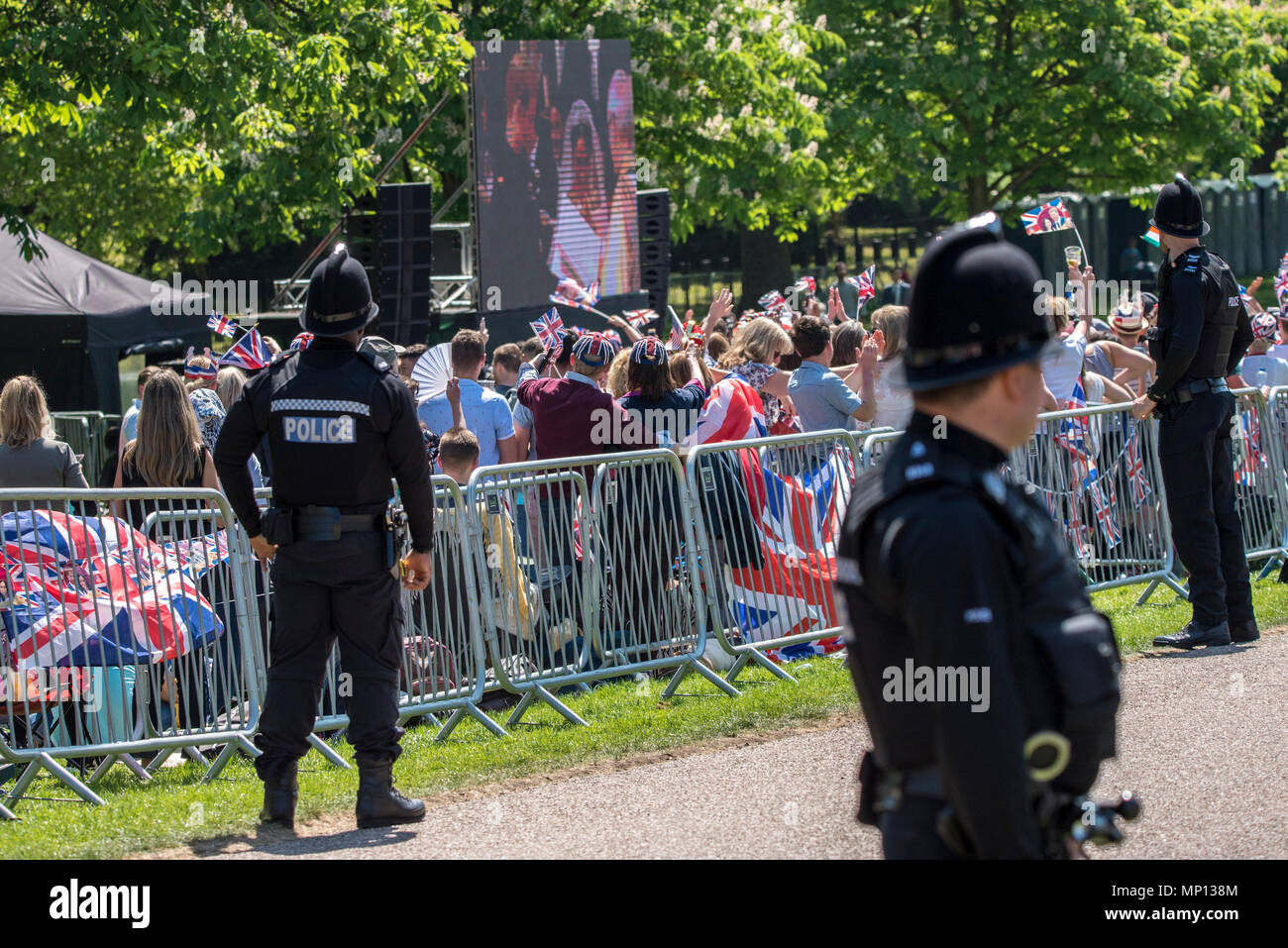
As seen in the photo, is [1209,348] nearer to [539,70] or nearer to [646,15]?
[539,70]

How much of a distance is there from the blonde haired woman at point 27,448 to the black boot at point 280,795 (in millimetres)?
3533

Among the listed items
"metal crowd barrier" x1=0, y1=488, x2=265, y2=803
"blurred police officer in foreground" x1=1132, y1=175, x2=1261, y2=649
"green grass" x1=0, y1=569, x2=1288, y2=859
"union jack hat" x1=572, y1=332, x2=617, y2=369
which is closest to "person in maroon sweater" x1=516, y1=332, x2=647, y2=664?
"union jack hat" x1=572, y1=332, x2=617, y2=369

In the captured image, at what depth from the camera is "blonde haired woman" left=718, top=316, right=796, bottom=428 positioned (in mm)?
9844

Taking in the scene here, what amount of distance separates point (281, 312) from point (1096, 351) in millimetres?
12724

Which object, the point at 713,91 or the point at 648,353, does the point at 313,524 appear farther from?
the point at 713,91

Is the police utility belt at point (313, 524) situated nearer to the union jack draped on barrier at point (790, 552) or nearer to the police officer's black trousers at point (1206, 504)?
the union jack draped on barrier at point (790, 552)

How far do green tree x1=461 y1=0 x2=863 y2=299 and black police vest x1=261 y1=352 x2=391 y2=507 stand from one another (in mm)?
17776

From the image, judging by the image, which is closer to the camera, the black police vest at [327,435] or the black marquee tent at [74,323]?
the black police vest at [327,435]

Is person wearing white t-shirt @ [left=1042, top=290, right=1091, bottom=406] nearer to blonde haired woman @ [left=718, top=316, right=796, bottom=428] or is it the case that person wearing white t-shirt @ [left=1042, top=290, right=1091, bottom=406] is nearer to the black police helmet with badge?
blonde haired woman @ [left=718, top=316, right=796, bottom=428]

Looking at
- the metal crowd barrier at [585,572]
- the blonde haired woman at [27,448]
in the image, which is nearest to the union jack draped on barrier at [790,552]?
the metal crowd barrier at [585,572]

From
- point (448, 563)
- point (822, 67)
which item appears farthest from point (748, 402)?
point (822, 67)

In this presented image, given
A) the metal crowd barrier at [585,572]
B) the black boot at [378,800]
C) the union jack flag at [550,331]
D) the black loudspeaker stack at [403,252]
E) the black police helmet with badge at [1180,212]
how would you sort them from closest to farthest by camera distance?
1. the black boot at [378,800]
2. the metal crowd barrier at [585,572]
3. the black police helmet with badge at [1180,212]
4. the union jack flag at [550,331]
5. the black loudspeaker stack at [403,252]

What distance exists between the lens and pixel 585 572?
7902 mm

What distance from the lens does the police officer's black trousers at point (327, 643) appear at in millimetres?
5809
